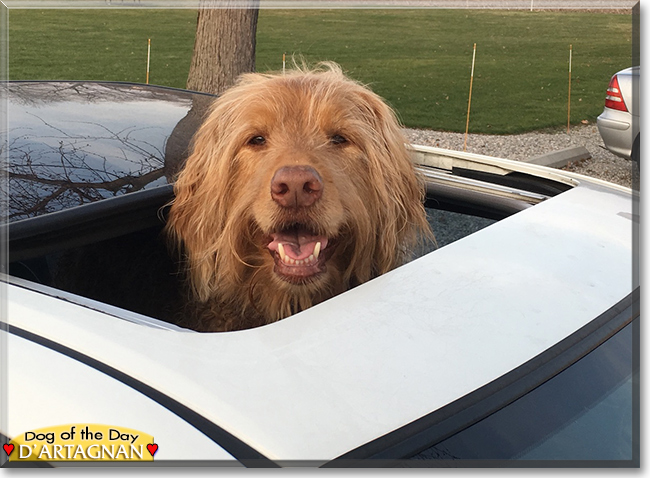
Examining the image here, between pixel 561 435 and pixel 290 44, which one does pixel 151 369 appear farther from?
pixel 290 44

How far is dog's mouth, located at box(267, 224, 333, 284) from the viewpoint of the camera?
243 cm

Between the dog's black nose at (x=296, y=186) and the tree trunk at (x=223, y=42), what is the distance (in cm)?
657

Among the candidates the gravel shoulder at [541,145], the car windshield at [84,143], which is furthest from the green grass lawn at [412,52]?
the car windshield at [84,143]

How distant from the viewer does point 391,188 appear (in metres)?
2.72

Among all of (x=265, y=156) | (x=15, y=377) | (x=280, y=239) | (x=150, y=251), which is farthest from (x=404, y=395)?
(x=150, y=251)

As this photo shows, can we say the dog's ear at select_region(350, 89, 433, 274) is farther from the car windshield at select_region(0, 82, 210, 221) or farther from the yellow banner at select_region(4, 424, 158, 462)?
the yellow banner at select_region(4, 424, 158, 462)

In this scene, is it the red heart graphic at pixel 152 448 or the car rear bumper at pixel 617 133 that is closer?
the red heart graphic at pixel 152 448

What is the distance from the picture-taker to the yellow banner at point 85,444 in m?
1.23

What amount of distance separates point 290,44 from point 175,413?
24.8m

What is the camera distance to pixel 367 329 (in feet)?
4.89

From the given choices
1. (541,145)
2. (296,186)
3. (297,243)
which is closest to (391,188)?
(297,243)

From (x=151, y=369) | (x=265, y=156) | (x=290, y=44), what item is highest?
(x=290, y=44)

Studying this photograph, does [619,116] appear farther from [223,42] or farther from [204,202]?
[204,202]

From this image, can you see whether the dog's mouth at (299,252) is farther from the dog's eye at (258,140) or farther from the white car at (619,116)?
the white car at (619,116)
